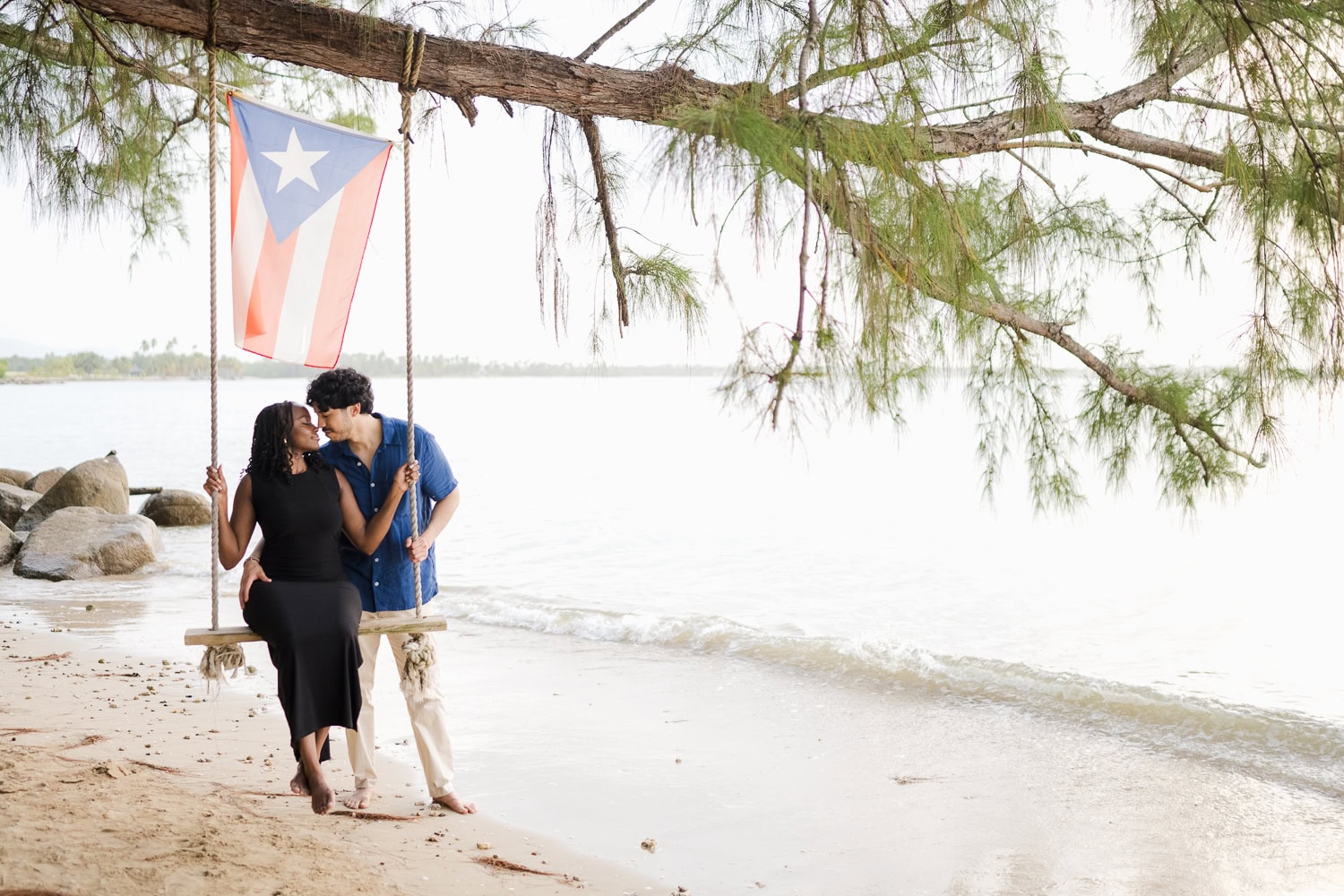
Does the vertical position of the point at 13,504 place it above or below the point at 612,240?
below

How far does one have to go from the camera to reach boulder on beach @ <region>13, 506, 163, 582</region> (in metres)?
8.87

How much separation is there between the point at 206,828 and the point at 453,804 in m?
0.78

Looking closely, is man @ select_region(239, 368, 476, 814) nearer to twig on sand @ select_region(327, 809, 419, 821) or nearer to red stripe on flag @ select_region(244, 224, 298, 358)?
twig on sand @ select_region(327, 809, 419, 821)

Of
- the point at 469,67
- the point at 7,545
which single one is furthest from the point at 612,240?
the point at 7,545

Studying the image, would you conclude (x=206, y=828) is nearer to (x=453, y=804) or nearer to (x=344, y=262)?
(x=453, y=804)

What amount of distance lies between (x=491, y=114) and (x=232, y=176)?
113 cm

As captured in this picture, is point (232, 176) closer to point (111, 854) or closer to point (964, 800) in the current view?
point (111, 854)

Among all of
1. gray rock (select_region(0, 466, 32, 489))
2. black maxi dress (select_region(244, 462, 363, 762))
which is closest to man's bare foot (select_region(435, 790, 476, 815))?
black maxi dress (select_region(244, 462, 363, 762))

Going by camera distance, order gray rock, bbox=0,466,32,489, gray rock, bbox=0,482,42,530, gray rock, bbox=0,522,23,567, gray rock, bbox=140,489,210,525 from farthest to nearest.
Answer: gray rock, bbox=0,466,32,489 < gray rock, bbox=140,489,210,525 < gray rock, bbox=0,482,42,530 < gray rock, bbox=0,522,23,567

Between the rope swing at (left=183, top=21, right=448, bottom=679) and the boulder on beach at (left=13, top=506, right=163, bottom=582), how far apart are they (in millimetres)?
6467

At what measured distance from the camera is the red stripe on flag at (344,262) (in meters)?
3.53

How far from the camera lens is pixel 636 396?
210ft

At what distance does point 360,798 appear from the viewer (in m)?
3.54

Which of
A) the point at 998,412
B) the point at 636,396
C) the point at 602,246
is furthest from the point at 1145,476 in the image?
the point at 636,396
